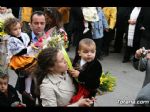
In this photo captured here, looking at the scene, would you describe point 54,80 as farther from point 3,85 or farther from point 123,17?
point 123,17

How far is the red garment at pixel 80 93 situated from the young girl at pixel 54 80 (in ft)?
0.11

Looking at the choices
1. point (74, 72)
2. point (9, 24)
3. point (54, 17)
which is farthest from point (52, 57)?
point (9, 24)

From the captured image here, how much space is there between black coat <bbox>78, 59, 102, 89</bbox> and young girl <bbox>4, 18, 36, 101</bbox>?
855 millimetres

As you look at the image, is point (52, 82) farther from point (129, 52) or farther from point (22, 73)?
point (129, 52)

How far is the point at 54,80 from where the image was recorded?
331 centimetres

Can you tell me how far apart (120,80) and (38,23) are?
2242 millimetres

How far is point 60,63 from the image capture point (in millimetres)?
3328

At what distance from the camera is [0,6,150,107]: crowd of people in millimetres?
3322

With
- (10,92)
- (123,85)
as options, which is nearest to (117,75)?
(123,85)

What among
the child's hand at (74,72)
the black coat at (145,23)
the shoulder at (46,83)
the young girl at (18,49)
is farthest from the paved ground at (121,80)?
the shoulder at (46,83)

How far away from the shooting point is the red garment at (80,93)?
10.9ft

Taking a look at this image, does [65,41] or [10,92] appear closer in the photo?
[10,92]

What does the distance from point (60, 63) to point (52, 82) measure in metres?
0.15

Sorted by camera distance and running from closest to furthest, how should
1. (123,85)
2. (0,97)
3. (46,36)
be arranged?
(0,97), (46,36), (123,85)
